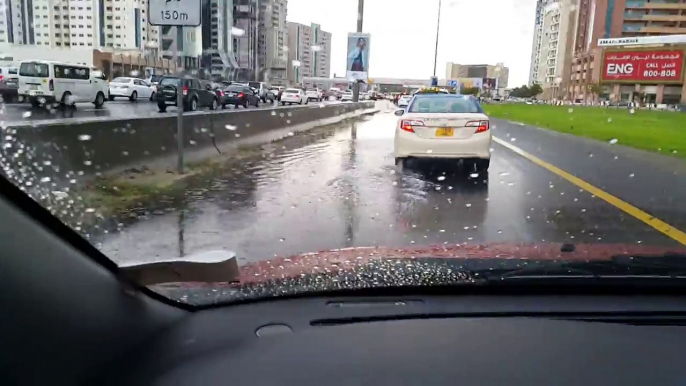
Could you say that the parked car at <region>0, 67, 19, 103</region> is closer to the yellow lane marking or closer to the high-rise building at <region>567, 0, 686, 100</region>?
the yellow lane marking

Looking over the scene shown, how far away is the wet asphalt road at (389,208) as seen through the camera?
6.41m

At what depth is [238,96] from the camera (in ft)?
123

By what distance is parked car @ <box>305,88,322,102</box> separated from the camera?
51037mm

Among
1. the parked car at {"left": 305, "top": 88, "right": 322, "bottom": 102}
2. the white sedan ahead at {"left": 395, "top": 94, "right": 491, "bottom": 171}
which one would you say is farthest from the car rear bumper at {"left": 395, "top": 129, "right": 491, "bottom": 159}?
the parked car at {"left": 305, "top": 88, "right": 322, "bottom": 102}

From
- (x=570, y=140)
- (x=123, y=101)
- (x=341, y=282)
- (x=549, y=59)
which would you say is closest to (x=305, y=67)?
(x=123, y=101)

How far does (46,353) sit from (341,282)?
1.32 meters

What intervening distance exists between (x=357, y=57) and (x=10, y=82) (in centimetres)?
3799

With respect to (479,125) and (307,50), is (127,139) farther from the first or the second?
(307,50)

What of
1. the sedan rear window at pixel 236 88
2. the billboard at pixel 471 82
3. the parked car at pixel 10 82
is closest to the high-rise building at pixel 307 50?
the parked car at pixel 10 82

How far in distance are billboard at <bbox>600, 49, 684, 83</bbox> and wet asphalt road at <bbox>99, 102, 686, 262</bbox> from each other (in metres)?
23.3

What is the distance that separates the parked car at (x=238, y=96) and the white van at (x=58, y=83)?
17476mm

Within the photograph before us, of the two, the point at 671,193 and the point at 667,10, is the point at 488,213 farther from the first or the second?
the point at 667,10

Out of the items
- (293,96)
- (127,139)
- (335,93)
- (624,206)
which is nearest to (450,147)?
(624,206)

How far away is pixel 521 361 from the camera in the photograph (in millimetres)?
2121
